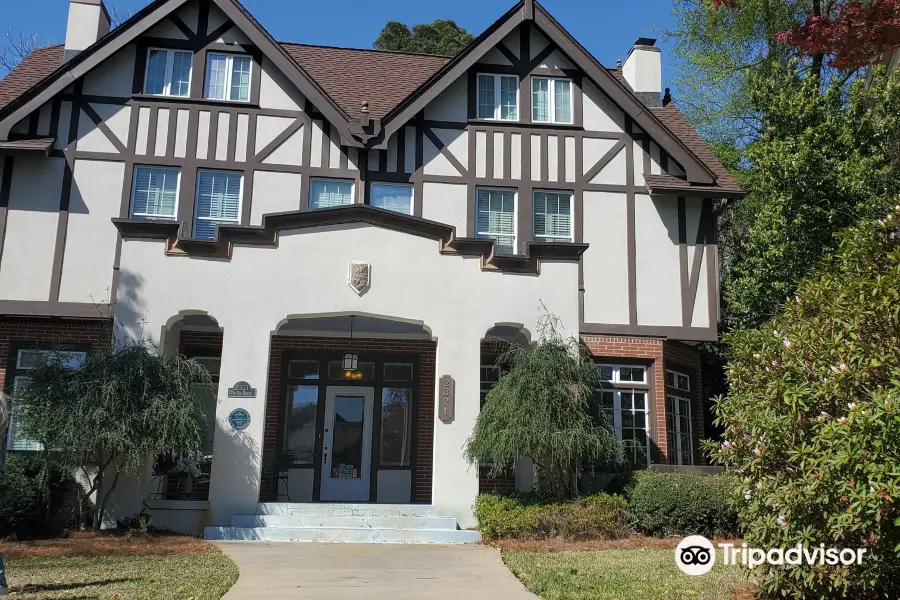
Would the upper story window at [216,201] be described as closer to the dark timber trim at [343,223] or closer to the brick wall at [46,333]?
the dark timber trim at [343,223]

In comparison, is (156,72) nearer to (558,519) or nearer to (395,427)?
(395,427)

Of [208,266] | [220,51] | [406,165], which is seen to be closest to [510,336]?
[406,165]

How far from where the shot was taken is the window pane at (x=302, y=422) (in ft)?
56.4

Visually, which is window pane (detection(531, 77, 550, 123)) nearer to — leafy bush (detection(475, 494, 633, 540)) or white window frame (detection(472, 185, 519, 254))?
white window frame (detection(472, 185, 519, 254))

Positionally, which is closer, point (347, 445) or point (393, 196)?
point (393, 196)

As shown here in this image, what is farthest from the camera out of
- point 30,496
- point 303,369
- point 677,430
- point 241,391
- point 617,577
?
point 677,430

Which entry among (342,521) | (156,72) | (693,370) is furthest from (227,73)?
(693,370)

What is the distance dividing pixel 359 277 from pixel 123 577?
6.24 metres

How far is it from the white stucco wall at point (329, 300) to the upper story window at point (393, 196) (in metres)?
2.83

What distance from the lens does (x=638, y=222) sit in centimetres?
1738

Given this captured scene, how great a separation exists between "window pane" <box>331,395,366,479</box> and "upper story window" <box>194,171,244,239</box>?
4303 millimetres

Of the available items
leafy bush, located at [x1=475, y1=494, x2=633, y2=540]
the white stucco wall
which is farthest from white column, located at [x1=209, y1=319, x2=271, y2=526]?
leafy bush, located at [x1=475, y1=494, x2=633, y2=540]

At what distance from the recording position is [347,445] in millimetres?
17344

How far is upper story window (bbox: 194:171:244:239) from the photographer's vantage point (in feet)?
54.2
